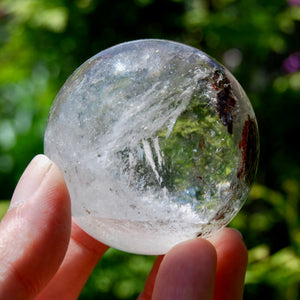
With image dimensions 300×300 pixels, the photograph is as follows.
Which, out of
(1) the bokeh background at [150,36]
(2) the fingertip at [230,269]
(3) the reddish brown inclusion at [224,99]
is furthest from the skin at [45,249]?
(1) the bokeh background at [150,36]

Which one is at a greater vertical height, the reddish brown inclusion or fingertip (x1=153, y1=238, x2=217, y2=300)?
the reddish brown inclusion

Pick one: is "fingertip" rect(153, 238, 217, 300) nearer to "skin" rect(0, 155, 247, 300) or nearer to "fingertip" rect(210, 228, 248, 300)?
"skin" rect(0, 155, 247, 300)

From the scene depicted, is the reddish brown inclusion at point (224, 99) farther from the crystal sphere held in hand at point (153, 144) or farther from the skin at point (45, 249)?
the skin at point (45, 249)

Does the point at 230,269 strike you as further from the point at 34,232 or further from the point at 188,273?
the point at 34,232

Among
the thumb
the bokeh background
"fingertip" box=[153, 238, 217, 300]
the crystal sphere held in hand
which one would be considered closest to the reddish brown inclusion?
the crystal sphere held in hand

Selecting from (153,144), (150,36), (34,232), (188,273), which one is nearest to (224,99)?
(153,144)

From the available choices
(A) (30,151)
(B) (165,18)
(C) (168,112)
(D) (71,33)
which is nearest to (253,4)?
(B) (165,18)
